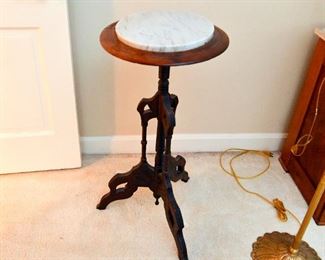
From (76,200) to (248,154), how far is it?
985 mm

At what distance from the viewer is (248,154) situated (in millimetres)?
1926

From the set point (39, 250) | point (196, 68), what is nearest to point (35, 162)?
point (39, 250)

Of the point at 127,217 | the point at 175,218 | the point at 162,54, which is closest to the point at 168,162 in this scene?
the point at 175,218

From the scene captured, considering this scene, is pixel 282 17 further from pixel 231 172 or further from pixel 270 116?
pixel 231 172

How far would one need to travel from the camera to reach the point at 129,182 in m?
1.49

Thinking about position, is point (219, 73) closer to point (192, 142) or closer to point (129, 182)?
point (192, 142)

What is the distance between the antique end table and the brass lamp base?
333 mm

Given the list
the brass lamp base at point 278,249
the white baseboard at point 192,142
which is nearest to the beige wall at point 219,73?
the white baseboard at point 192,142

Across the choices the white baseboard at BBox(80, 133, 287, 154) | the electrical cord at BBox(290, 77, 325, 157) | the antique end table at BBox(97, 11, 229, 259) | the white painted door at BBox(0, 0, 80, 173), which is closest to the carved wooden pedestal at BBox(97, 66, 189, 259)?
the antique end table at BBox(97, 11, 229, 259)

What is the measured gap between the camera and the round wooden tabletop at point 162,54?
949 mm

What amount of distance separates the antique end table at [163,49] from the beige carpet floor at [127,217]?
14 cm

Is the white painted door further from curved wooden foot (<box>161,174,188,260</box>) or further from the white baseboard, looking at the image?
curved wooden foot (<box>161,174,188,260</box>)

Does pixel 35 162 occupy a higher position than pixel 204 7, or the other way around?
pixel 204 7

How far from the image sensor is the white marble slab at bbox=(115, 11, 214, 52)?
0.98m
